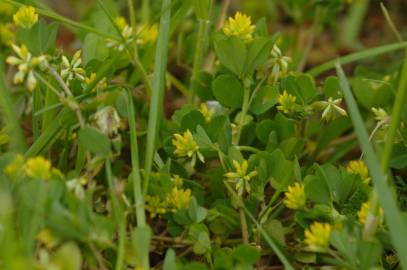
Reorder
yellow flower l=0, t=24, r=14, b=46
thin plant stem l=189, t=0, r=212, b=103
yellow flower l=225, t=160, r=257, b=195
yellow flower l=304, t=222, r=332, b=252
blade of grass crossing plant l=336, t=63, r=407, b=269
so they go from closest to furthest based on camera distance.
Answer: blade of grass crossing plant l=336, t=63, r=407, b=269, yellow flower l=304, t=222, r=332, b=252, yellow flower l=225, t=160, r=257, b=195, thin plant stem l=189, t=0, r=212, b=103, yellow flower l=0, t=24, r=14, b=46

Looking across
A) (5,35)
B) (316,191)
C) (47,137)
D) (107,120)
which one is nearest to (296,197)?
(316,191)

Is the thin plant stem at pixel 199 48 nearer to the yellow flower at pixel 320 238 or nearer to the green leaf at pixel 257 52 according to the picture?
the green leaf at pixel 257 52

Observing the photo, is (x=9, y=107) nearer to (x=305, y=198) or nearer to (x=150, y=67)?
(x=150, y=67)

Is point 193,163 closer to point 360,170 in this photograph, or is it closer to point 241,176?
point 241,176

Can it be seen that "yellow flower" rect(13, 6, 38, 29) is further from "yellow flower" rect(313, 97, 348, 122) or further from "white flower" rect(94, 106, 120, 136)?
"yellow flower" rect(313, 97, 348, 122)

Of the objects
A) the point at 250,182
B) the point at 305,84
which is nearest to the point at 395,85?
the point at 305,84

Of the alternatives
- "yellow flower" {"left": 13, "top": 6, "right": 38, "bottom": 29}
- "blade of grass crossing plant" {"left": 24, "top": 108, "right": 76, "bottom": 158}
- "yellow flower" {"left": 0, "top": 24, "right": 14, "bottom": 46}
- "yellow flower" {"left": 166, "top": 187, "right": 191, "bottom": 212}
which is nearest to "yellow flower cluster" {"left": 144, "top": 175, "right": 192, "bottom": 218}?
"yellow flower" {"left": 166, "top": 187, "right": 191, "bottom": 212}

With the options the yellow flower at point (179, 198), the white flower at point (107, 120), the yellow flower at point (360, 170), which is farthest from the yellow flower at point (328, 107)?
the white flower at point (107, 120)
